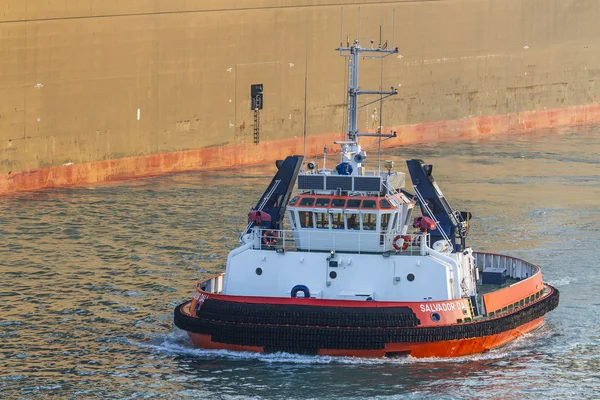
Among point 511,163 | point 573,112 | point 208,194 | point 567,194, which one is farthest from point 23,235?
point 573,112

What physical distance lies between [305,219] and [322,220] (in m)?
0.31

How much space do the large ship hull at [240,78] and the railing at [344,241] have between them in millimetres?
17835

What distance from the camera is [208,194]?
41.8m

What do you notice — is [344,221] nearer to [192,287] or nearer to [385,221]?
[385,221]

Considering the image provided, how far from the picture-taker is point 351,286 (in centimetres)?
2420

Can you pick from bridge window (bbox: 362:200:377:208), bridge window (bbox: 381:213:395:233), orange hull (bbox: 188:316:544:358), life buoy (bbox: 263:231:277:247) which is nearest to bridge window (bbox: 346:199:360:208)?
bridge window (bbox: 362:200:377:208)

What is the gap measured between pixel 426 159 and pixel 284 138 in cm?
544

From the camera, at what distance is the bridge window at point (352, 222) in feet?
80.9

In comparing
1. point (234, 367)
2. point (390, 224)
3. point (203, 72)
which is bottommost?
point (234, 367)

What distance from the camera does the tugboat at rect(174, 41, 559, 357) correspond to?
912 inches

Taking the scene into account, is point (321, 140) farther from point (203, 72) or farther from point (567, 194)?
point (567, 194)

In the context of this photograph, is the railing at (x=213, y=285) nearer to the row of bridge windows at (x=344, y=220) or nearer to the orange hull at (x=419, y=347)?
the orange hull at (x=419, y=347)

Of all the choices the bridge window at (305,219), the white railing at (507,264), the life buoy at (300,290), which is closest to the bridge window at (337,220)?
the bridge window at (305,219)

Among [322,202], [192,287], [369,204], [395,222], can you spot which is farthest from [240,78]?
[369,204]
